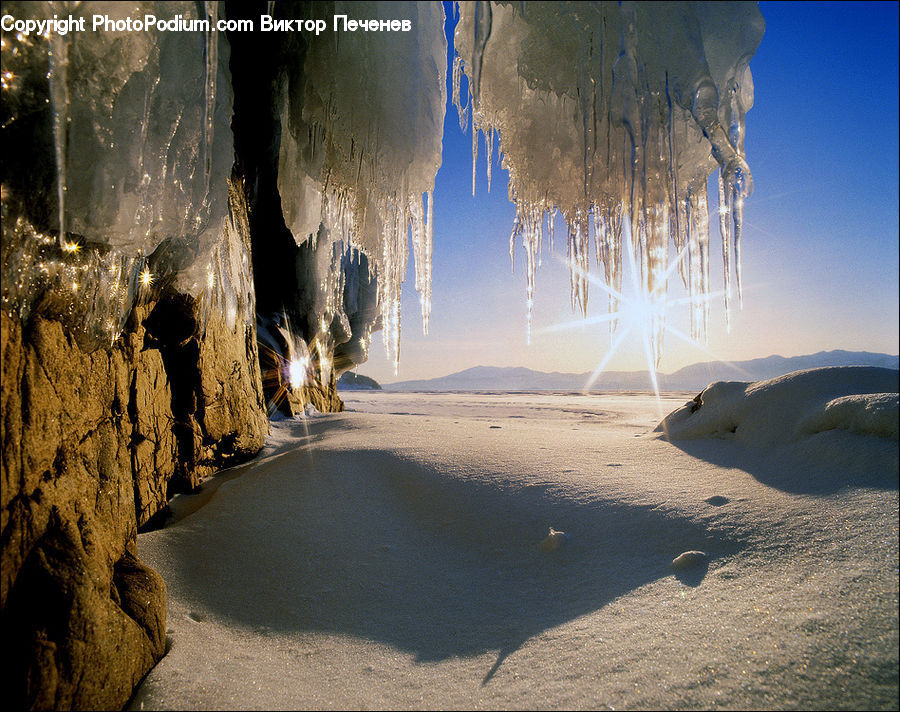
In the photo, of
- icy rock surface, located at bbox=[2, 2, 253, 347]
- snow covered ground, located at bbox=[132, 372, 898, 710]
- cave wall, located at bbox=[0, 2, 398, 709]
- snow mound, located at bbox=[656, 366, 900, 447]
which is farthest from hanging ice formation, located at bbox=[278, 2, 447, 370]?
snow mound, located at bbox=[656, 366, 900, 447]

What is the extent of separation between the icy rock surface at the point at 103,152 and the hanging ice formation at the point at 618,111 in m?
1.43

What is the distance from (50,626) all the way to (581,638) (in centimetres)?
185

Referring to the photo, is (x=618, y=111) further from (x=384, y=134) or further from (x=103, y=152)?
(x=103, y=152)

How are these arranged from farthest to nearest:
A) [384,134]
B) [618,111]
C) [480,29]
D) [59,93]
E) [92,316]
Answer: [384,134]
[618,111]
[480,29]
[92,316]
[59,93]

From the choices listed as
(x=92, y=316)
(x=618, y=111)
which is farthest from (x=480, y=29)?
(x=92, y=316)

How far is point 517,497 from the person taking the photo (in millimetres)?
2691

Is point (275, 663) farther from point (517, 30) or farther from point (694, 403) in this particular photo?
point (694, 403)

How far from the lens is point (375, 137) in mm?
3305

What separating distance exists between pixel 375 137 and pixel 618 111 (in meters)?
1.91

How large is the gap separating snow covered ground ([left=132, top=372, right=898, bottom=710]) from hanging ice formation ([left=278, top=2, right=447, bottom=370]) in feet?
7.07

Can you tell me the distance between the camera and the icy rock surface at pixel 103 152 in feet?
4.45

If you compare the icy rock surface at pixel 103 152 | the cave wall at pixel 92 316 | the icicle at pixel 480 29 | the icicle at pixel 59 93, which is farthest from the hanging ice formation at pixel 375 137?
the icicle at pixel 59 93

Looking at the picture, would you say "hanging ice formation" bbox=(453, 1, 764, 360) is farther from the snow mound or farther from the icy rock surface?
the icy rock surface

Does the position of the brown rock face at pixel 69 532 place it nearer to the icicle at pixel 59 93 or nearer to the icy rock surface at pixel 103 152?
the icy rock surface at pixel 103 152
